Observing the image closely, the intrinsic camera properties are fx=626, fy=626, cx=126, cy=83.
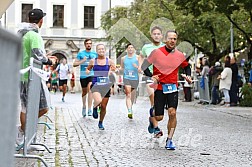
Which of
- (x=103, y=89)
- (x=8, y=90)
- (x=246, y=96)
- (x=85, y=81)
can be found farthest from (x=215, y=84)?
(x=8, y=90)

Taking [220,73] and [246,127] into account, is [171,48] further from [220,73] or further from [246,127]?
[220,73]

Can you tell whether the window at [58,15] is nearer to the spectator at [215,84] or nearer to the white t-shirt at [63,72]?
the white t-shirt at [63,72]

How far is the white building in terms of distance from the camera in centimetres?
5738

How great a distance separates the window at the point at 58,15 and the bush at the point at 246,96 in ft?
121

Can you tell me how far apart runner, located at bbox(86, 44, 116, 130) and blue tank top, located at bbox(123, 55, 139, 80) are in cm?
201

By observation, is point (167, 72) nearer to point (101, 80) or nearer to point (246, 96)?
point (101, 80)

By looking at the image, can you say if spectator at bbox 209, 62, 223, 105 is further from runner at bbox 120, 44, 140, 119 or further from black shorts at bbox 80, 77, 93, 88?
black shorts at bbox 80, 77, 93, 88

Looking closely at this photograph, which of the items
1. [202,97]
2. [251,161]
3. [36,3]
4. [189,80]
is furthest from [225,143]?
[36,3]

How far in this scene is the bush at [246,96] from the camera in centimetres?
2284

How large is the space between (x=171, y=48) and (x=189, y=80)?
0.53 meters

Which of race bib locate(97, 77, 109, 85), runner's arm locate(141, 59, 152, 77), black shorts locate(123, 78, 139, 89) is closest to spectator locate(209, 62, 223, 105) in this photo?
black shorts locate(123, 78, 139, 89)

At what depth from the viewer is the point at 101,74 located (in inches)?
484

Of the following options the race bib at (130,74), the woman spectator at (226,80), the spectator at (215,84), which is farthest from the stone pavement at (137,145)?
the spectator at (215,84)

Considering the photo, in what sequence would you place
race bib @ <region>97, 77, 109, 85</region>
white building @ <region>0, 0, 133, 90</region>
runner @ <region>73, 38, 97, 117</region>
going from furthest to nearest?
white building @ <region>0, 0, 133, 90</region>, runner @ <region>73, 38, 97, 117</region>, race bib @ <region>97, 77, 109, 85</region>
